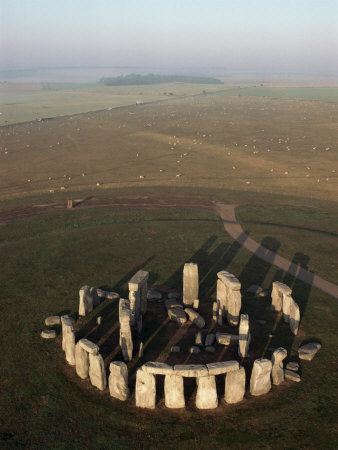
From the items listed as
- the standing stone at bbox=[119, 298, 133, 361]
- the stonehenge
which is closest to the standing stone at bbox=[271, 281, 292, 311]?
the stonehenge

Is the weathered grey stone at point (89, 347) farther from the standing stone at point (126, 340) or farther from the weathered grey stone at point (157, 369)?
the weathered grey stone at point (157, 369)

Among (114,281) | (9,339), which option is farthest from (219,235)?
(9,339)

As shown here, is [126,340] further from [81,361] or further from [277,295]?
[277,295]

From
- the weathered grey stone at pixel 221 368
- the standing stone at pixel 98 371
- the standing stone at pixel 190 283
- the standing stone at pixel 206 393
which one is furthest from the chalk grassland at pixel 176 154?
the standing stone at pixel 98 371

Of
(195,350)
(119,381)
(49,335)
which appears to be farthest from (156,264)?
(119,381)

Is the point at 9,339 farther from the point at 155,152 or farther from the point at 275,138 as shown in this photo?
the point at 275,138
